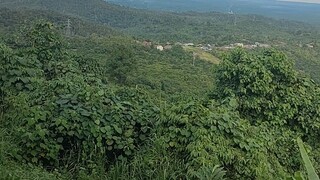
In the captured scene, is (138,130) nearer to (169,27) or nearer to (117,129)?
(117,129)

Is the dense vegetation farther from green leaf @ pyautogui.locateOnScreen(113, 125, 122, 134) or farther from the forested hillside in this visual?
the forested hillside

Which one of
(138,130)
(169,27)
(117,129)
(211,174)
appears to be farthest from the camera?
(169,27)

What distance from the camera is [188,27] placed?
80.2m

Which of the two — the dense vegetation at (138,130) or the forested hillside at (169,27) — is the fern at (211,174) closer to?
the dense vegetation at (138,130)

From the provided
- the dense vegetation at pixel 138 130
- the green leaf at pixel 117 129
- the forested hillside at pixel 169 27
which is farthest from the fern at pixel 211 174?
the forested hillside at pixel 169 27

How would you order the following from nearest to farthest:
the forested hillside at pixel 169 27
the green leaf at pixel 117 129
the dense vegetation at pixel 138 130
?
the dense vegetation at pixel 138 130
the green leaf at pixel 117 129
the forested hillside at pixel 169 27

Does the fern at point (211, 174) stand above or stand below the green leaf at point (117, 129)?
above

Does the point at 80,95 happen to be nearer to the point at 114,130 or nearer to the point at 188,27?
the point at 114,130

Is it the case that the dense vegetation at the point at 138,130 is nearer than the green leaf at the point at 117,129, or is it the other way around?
the dense vegetation at the point at 138,130

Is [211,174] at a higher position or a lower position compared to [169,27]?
higher

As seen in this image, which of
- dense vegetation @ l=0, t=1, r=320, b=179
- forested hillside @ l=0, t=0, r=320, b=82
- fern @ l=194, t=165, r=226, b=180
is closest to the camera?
fern @ l=194, t=165, r=226, b=180

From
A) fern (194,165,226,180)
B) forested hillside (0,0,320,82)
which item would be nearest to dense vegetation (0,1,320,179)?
fern (194,165,226,180)

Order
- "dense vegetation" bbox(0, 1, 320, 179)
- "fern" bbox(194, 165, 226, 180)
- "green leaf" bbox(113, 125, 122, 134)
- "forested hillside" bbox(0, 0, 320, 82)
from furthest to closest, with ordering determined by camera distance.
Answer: "forested hillside" bbox(0, 0, 320, 82) < "green leaf" bbox(113, 125, 122, 134) < "dense vegetation" bbox(0, 1, 320, 179) < "fern" bbox(194, 165, 226, 180)

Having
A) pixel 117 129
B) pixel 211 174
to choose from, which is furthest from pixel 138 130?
pixel 211 174
